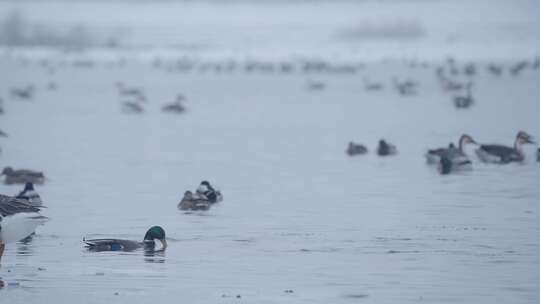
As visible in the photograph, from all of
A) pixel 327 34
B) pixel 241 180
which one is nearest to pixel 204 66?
pixel 327 34

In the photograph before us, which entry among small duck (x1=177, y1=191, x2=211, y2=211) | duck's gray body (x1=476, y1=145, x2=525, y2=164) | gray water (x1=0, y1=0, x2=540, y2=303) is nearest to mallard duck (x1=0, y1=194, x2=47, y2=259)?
gray water (x1=0, y1=0, x2=540, y2=303)

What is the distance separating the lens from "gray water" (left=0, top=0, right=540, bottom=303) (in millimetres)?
9953

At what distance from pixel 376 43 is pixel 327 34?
8178mm

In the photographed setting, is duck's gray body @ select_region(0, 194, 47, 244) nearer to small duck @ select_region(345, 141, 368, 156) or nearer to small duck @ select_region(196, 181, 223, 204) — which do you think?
small duck @ select_region(196, 181, 223, 204)

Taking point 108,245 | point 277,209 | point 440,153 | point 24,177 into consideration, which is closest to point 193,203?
point 277,209

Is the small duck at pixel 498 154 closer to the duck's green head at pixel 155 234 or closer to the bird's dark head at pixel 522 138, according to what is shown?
the bird's dark head at pixel 522 138

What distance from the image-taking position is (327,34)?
92312 mm

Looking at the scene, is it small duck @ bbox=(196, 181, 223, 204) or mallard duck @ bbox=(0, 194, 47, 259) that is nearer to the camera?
mallard duck @ bbox=(0, 194, 47, 259)

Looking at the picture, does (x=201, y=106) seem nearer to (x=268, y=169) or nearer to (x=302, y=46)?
(x=268, y=169)

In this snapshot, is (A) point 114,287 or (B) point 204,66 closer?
(A) point 114,287

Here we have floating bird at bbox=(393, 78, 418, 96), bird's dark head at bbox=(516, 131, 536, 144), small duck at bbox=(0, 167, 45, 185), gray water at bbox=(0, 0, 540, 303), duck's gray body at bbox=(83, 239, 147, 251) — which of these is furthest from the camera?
floating bird at bbox=(393, 78, 418, 96)

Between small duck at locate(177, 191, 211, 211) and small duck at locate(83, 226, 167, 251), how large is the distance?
2.56 metres

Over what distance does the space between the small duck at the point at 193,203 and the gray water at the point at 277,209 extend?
0.12m

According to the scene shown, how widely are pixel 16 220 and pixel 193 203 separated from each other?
4.00 m
